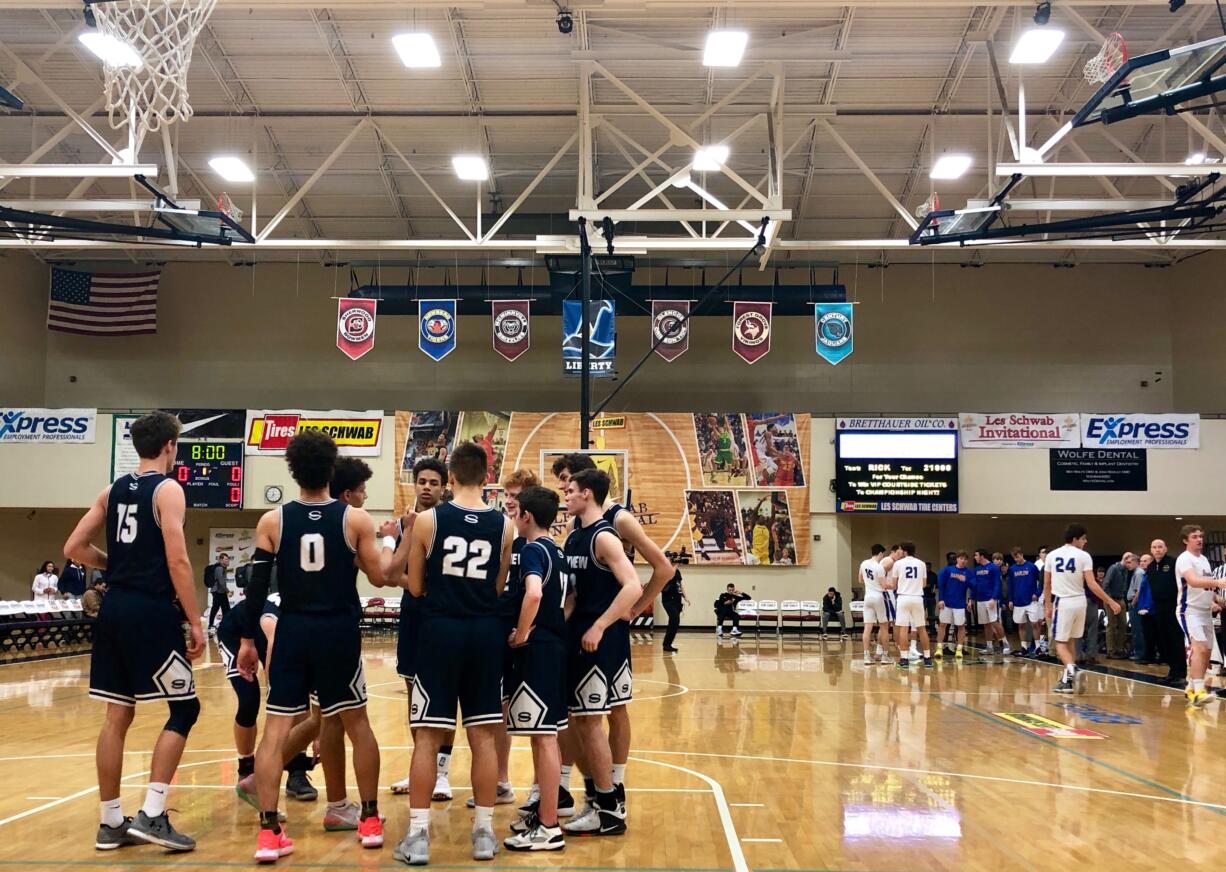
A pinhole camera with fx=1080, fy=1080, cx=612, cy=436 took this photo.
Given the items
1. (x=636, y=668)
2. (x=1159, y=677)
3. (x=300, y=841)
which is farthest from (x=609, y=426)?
(x=300, y=841)

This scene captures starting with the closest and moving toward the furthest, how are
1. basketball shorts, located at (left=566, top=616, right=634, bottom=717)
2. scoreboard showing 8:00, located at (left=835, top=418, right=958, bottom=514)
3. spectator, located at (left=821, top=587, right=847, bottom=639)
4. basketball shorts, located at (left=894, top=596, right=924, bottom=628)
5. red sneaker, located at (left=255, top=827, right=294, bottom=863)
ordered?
red sneaker, located at (left=255, top=827, right=294, bottom=863) → basketball shorts, located at (left=566, top=616, right=634, bottom=717) → basketball shorts, located at (left=894, top=596, right=924, bottom=628) → spectator, located at (left=821, top=587, right=847, bottom=639) → scoreboard showing 8:00, located at (left=835, top=418, right=958, bottom=514)

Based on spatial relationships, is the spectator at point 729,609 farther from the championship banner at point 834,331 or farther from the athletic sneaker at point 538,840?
the athletic sneaker at point 538,840

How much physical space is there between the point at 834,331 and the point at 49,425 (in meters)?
16.2

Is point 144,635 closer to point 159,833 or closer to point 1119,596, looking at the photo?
point 159,833

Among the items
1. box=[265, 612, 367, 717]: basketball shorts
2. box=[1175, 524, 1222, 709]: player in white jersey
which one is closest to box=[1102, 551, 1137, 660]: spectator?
box=[1175, 524, 1222, 709]: player in white jersey

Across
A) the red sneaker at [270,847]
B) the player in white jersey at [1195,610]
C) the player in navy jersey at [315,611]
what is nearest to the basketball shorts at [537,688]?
the player in navy jersey at [315,611]

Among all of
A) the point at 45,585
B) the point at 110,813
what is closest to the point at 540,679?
the point at 110,813

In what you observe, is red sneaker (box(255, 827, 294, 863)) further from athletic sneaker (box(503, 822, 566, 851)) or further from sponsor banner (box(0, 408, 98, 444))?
sponsor banner (box(0, 408, 98, 444))

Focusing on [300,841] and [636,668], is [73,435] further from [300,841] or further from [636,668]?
[300,841]

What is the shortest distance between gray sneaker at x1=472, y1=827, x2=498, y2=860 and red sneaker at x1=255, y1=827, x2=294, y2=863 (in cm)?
78

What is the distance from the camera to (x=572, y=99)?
709 inches

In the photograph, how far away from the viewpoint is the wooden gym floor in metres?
4.75

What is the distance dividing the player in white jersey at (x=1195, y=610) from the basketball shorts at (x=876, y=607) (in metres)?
4.91

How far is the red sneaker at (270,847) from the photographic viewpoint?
176 inches
